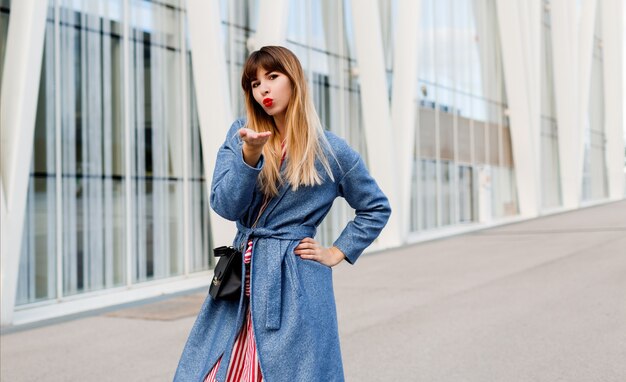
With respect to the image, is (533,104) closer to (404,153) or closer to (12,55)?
(404,153)

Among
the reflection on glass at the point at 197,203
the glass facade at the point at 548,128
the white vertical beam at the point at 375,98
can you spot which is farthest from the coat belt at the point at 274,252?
the glass facade at the point at 548,128

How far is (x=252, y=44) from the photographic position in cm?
1386

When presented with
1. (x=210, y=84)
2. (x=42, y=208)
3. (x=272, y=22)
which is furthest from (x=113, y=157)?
(x=272, y=22)

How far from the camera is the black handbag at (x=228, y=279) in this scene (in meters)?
2.45

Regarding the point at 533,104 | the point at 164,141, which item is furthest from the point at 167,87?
the point at 533,104

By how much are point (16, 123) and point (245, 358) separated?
7.10 m

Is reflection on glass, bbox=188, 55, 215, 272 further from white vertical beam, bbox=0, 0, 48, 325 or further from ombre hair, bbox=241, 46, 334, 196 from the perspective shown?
ombre hair, bbox=241, 46, 334, 196

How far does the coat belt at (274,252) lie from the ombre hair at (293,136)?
131 millimetres

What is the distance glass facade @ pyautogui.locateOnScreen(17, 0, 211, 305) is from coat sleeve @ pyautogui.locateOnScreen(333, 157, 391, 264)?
25.6ft

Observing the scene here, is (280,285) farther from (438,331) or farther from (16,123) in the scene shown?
(16,123)

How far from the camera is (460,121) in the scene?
24.4m

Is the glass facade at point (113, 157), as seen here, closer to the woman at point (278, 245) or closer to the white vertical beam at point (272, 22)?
the white vertical beam at point (272, 22)

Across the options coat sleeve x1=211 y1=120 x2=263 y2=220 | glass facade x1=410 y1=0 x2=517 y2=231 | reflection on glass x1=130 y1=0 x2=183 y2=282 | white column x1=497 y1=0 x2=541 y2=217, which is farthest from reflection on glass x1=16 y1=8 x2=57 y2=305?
white column x1=497 y1=0 x2=541 y2=217

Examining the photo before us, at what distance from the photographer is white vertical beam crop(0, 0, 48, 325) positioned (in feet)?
27.8
